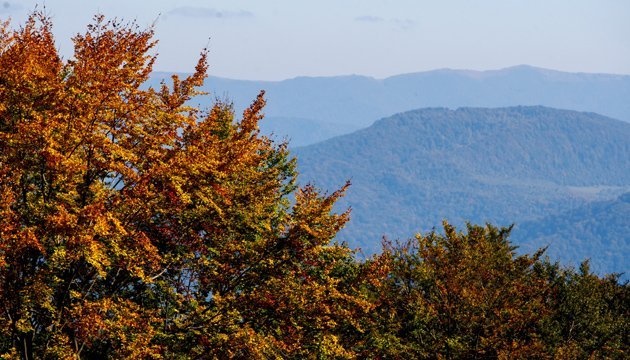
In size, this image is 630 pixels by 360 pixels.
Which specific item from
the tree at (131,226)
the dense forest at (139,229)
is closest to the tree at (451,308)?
the dense forest at (139,229)

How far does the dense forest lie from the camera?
18.8m

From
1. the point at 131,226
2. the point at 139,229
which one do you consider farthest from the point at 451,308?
the point at 131,226

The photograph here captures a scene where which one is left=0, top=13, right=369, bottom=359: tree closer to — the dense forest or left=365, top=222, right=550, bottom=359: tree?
the dense forest

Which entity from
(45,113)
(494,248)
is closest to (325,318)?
(45,113)

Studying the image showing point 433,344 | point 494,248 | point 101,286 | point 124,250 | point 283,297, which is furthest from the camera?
point 494,248

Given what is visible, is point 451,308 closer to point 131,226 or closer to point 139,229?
point 139,229

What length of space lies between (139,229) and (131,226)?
132 cm

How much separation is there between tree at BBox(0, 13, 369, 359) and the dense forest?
0.05m

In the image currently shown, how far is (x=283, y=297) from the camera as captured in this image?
23516 millimetres

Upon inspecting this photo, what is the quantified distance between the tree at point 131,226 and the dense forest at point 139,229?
0.16ft

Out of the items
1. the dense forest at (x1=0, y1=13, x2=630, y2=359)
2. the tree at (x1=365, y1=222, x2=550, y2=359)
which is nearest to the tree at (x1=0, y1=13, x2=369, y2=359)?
the dense forest at (x1=0, y1=13, x2=630, y2=359)

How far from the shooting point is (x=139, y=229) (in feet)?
75.5

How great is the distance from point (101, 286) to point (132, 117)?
7.49 meters

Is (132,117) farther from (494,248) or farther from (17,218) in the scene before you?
(494,248)
